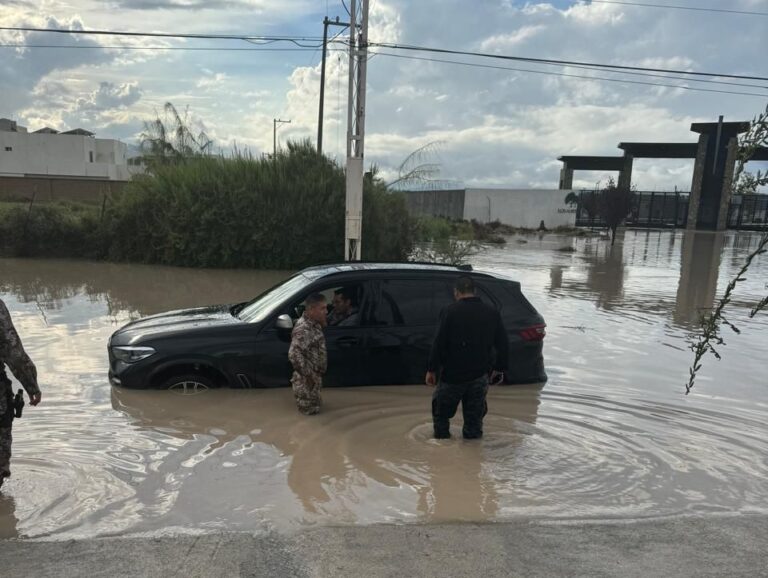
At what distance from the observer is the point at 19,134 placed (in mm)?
69125

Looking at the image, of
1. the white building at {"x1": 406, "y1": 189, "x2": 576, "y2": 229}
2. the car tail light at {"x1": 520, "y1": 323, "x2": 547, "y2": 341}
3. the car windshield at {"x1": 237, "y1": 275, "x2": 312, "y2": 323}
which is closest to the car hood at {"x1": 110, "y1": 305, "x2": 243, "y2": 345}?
the car windshield at {"x1": 237, "y1": 275, "x2": 312, "y2": 323}

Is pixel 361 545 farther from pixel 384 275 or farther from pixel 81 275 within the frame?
pixel 81 275

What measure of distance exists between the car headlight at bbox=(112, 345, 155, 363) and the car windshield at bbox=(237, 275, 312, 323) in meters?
0.98

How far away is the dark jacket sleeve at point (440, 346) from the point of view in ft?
15.2

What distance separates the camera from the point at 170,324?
590 cm

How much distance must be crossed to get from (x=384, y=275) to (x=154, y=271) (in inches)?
483

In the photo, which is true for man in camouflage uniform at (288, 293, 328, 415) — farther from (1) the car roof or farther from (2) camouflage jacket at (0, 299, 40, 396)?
(2) camouflage jacket at (0, 299, 40, 396)

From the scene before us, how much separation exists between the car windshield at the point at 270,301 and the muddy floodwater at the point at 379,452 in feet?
2.59

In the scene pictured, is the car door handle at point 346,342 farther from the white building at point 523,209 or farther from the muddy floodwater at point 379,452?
the white building at point 523,209

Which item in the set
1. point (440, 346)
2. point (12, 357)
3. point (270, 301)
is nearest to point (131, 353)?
point (270, 301)

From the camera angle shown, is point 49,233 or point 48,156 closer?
point 49,233

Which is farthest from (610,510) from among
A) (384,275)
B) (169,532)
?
(384,275)

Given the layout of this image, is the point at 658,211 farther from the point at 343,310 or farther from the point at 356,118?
the point at 343,310

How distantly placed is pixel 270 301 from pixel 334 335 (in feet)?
2.84
